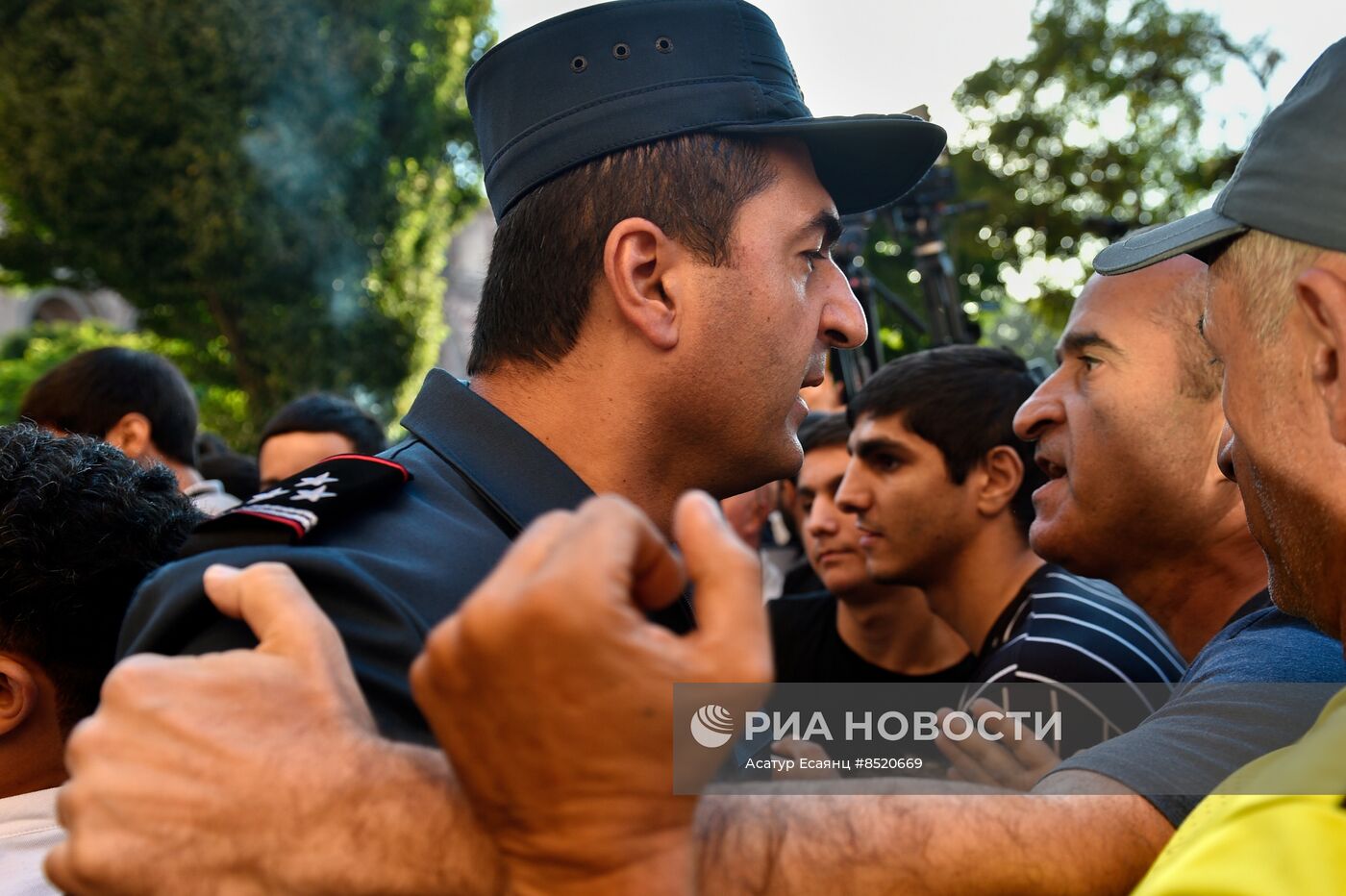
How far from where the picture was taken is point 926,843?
4.76 ft

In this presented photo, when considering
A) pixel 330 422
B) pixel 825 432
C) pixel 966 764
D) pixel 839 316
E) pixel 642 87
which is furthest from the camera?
pixel 330 422

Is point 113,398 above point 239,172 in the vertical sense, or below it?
below

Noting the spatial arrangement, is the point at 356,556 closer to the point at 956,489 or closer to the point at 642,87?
the point at 642,87

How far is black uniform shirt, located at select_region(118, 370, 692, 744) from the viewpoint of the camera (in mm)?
1462

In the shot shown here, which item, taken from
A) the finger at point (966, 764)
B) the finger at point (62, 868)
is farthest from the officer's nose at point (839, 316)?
the finger at point (62, 868)

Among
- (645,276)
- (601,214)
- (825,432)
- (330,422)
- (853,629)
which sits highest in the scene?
(601,214)

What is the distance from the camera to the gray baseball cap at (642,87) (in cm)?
205

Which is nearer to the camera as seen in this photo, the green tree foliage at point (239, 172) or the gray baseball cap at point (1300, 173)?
the gray baseball cap at point (1300, 173)

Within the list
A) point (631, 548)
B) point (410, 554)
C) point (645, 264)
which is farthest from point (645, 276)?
point (631, 548)

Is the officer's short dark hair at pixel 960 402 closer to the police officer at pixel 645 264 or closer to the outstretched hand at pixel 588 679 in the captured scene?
the police officer at pixel 645 264

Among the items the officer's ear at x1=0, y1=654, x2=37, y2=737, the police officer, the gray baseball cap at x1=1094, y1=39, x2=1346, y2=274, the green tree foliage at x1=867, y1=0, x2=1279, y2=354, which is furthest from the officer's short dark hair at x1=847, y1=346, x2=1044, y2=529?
the green tree foliage at x1=867, y1=0, x2=1279, y2=354

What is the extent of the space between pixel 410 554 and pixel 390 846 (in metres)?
0.51

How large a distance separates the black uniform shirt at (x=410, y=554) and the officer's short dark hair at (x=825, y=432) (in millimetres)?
3399

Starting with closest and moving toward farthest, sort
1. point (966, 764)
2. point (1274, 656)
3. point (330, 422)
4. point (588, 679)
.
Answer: point (588, 679) → point (1274, 656) → point (966, 764) → point (330, 422)
